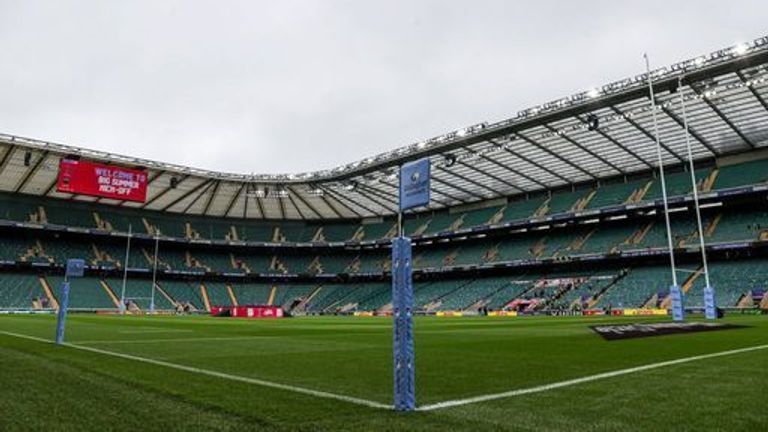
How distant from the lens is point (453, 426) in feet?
14.7

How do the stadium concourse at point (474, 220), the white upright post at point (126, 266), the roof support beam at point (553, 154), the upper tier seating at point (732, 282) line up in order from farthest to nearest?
1. the white upright post at point (126, 266)
2. the roof support beam at point (553, 154)
3. the stadium concourse at point (474, 220)
4. the upper tier seating at point (732, 282)

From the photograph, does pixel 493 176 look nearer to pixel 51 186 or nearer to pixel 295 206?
pixel 295 206

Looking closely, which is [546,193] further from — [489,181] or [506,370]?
[506,370]

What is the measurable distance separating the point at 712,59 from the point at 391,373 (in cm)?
3279

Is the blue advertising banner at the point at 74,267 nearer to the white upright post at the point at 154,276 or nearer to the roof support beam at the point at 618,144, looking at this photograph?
the roof support beam at the point at 618,144

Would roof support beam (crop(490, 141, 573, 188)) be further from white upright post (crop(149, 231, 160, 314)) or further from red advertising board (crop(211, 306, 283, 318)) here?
white upright post (crop(149, 231, 160, 314))

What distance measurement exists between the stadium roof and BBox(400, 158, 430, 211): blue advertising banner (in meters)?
30.8

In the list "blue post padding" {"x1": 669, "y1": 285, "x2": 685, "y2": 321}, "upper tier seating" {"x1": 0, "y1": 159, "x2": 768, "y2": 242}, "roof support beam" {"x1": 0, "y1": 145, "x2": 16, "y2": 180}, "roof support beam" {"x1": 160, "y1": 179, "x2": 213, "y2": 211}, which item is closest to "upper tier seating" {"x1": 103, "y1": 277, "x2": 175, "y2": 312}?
"upper tier seating" {"x1": 0, "y1": 159, "x2": 768, "y2": 242}

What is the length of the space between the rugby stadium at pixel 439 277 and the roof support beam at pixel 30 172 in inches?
27.5

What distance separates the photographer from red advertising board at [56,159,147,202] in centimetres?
4243

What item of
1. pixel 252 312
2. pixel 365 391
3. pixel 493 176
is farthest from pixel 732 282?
pixel 365 391

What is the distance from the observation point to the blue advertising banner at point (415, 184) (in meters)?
5.46

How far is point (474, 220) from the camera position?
218ft

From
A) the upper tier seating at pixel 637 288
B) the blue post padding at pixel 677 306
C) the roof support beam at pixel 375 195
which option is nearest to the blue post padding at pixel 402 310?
the blue post padding at pixel 677 306
